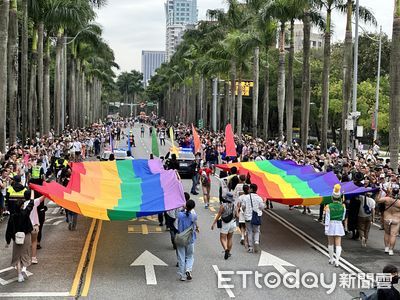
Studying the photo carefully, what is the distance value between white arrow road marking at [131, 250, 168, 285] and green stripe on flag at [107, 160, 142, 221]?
1021mm

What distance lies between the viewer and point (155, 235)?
700 inches

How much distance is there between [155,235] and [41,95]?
3327cm

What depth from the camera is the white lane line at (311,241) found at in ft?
Result: 46.8

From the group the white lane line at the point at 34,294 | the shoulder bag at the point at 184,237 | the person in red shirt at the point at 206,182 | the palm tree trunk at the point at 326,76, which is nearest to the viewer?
the white lane line at the point at 34,294

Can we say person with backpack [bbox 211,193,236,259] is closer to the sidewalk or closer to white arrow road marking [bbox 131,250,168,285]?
white arrow road marking [bbox 131,250,168,285]

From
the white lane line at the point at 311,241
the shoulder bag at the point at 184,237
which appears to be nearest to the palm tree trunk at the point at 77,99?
the white lane line at the point at 311,241

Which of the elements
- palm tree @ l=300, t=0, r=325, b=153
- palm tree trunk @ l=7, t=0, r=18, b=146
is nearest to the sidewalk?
palm tree trunk @ l=7, t=0, r=18, b=146

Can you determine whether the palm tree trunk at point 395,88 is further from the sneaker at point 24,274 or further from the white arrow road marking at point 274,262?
the sneaker at point 24,274

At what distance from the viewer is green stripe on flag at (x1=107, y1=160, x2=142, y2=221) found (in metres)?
14.6

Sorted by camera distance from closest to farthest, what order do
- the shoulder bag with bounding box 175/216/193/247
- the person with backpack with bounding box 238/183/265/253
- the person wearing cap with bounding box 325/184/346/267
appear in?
the shoulder bag with bounding box 175/216/193/247 → the person wearing cap with bounding box 325/184/346/267 → the person with backpack with bounding box 238/183/265/253

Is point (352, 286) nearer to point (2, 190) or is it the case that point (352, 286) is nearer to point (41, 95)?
point (2, 190)

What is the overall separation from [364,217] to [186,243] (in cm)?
631

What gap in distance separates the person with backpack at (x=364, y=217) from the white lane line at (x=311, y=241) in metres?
1.17

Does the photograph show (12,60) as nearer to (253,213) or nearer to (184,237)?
(253,213)
